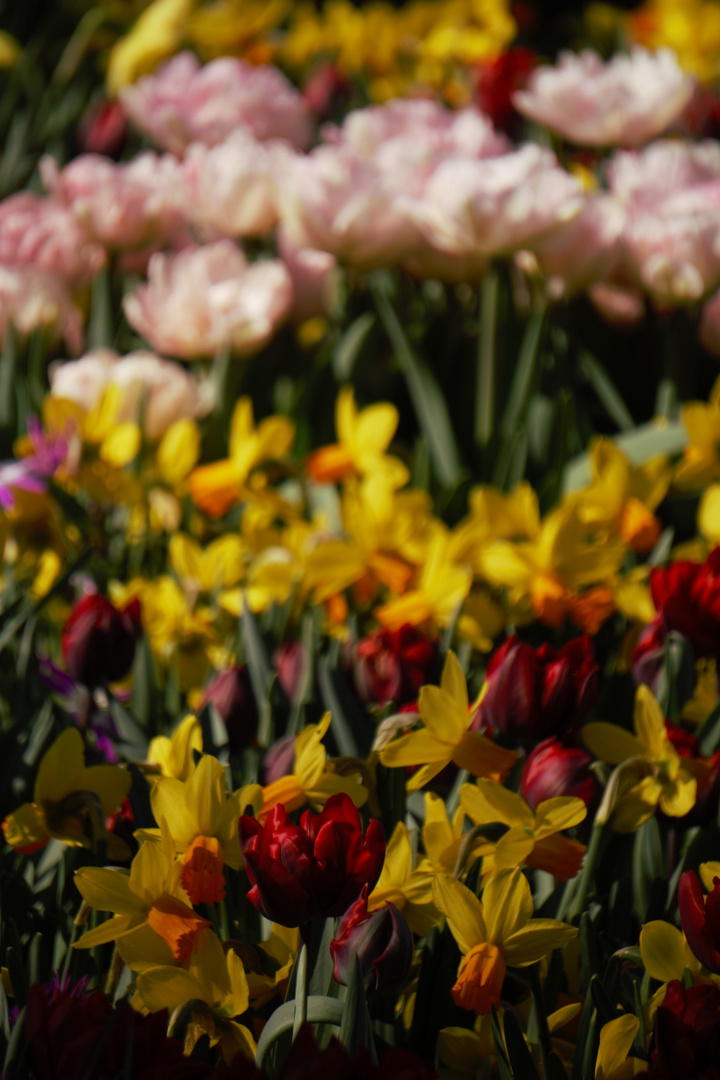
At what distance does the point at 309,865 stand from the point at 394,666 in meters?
0.31

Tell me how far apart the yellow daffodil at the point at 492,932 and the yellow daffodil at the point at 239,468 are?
712 millimetres

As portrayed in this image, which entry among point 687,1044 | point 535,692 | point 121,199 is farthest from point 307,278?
point 687,1044

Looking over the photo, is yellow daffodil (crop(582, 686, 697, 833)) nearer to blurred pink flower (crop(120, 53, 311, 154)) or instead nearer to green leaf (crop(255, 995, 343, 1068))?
green leaf (crop(255, 995, 343, 1068))

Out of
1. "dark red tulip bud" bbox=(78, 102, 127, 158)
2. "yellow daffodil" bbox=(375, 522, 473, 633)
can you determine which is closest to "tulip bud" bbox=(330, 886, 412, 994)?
"yellow daffodil" bbox=(375, 522, 473, 633)

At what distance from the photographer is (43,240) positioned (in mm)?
1631

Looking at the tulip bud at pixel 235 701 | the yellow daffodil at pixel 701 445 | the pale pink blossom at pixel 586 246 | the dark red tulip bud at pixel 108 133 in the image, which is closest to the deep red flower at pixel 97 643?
the tulip bud at pixel 235 701

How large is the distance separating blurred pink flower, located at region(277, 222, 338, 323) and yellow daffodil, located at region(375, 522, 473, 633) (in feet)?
2.34

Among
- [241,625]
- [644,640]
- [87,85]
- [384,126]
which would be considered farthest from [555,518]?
[87,85]

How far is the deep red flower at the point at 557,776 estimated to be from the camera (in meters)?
0.66

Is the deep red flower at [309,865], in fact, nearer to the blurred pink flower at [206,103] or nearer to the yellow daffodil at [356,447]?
the yellow daffodil at [356,447]

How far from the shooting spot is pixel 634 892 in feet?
2.35

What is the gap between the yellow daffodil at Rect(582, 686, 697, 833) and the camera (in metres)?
0.68

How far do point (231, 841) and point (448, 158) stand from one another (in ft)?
3.53

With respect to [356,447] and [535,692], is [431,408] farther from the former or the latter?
[535,692]
